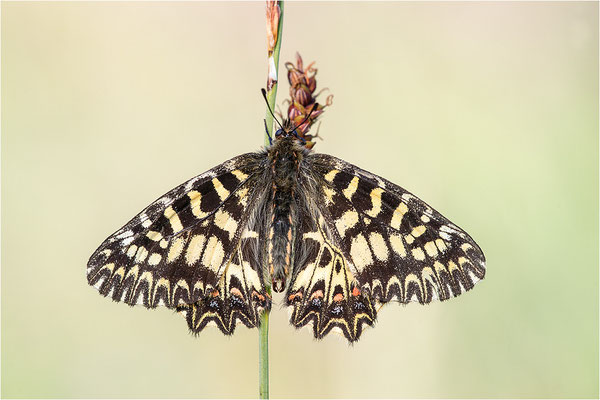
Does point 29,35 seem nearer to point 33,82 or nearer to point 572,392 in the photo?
point 33,82

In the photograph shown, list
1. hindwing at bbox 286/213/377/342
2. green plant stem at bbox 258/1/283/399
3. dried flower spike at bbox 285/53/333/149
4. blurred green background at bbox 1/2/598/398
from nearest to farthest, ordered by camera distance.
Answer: green plant stem at bbox 258/1/283/399, dried flower spike at bbox 285/53/333/149, hindwing at bbox 286/213/377/342, blurred green background at bbox 1/2/598/398

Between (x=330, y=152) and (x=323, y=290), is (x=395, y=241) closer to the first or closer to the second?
(x=323, y=290)

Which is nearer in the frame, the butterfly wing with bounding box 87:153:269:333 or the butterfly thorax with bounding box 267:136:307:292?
the butterfly wing with bounding box 87:153:269:333

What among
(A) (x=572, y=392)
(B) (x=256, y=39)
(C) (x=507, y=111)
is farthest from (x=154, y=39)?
(A) (x=572, y=392)

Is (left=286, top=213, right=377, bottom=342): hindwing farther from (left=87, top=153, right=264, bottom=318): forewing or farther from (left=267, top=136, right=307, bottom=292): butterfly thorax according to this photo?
(left=87, top=153, right=264, bottom=318): forewing

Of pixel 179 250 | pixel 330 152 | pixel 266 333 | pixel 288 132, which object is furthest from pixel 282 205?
pixel 330 152

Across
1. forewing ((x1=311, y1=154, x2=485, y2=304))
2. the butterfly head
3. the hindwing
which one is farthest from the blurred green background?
the butterfly head

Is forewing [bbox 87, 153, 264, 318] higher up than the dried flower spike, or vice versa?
the dried flower spike

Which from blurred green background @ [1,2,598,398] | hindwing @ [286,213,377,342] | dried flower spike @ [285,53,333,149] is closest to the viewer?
dried flower spike @ [285,53,333,149]
